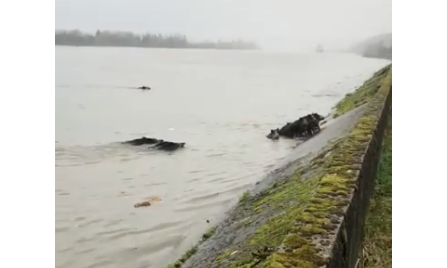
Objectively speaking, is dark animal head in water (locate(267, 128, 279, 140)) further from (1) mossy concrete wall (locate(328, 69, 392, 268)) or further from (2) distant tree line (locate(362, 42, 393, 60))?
(2) distant tree line (locate(362, 42, 393, 60))

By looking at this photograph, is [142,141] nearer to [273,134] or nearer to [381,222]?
[273,134]

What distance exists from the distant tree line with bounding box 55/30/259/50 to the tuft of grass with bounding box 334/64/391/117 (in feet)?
1.26

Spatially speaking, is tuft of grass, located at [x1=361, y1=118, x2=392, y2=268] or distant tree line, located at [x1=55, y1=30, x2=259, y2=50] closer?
distant tree line, located at [x1=55, y1=30, x2=259, y2=50]

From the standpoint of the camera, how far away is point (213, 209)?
1.80m

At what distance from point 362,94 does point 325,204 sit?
1.83 ft

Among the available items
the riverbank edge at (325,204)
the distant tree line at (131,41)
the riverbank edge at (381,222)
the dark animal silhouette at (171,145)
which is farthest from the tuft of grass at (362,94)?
the dark animal silhouette at (171,145)

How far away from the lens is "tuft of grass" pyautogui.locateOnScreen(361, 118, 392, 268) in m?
2.08

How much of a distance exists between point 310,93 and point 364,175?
334mm

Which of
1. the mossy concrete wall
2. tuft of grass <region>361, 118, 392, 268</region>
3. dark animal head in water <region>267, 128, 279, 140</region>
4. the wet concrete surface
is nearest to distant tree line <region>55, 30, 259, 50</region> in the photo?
dark animal head in water <region>267, 128, 279, 140</region>

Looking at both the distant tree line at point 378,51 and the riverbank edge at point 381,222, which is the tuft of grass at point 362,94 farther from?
the riverbank edge at point 381,222

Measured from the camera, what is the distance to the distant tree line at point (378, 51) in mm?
2076

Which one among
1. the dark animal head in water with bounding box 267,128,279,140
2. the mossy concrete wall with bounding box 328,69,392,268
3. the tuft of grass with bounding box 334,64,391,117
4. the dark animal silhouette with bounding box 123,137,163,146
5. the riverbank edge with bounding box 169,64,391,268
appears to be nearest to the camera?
the riverbank edge with bounding box 169,64,391,268

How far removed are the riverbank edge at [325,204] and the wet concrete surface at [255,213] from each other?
0.5 inches
